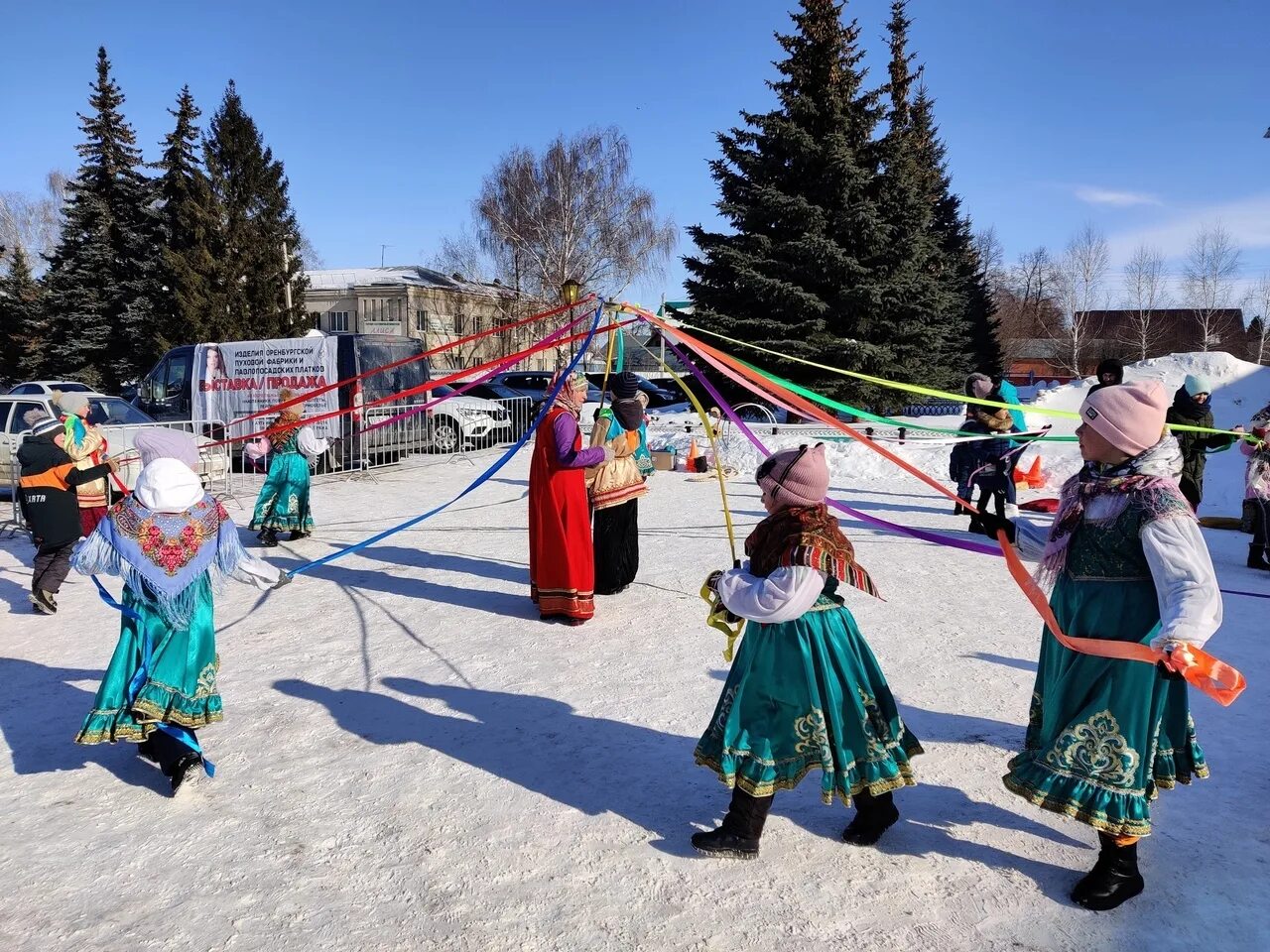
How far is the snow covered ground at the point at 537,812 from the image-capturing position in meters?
2.89

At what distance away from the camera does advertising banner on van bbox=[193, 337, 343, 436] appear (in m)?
14.9

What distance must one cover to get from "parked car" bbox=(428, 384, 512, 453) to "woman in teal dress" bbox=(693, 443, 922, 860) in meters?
14.2

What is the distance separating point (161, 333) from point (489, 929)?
108 ft

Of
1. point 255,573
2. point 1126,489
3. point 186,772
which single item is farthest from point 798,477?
point 186,772

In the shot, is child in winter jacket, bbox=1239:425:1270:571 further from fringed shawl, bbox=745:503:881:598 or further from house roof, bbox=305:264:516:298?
house roof, bbox=305:264:516:298

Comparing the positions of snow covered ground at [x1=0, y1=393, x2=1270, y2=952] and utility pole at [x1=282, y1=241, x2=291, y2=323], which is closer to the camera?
snow covered ground at [x1=0, y1=393, x2=1270, y2=952]

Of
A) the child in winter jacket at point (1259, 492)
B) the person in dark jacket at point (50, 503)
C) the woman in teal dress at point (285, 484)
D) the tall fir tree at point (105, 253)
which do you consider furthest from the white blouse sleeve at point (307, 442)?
the tall fir tree at point (105, 253)

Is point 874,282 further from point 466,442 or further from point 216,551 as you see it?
point 216,551

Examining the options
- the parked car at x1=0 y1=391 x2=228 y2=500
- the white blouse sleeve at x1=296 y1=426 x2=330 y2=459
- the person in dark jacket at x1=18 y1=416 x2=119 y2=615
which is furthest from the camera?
the parked car at x1=0 y1=391 x2=228 y2=500

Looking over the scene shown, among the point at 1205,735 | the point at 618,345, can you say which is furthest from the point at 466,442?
the point at 1205,735

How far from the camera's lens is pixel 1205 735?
13.7ft

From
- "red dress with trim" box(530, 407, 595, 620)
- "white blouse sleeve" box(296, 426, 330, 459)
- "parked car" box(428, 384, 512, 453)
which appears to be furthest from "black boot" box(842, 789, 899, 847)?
"parked car" box(428, 384, 512, 453)

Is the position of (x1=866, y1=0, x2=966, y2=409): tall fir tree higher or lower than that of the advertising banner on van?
higher

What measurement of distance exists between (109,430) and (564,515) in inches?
333
